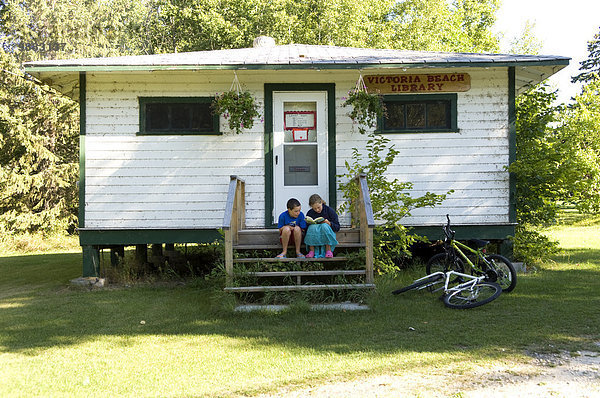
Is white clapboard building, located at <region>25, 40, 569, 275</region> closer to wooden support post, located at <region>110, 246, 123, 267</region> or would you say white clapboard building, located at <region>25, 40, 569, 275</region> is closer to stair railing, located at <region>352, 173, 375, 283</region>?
stair railing, located at <region>352, 173, 375, 283</region>

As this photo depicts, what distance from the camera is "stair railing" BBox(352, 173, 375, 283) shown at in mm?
6574

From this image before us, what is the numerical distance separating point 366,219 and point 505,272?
2.07 m

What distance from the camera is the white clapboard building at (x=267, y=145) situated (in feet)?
28.1

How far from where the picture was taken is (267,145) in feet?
28.7

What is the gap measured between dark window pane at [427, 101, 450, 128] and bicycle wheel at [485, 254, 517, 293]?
2.63 meters

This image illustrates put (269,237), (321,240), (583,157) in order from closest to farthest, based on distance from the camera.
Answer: (321,240) → (269,237) → (583,157)

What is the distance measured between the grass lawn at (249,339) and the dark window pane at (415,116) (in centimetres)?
261

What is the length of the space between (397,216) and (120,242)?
441 centimetres

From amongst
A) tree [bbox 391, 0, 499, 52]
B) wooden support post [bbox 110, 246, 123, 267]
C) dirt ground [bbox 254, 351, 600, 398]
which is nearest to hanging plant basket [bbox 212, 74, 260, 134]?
wooden support post [bbox 110, 246, 123, 267]

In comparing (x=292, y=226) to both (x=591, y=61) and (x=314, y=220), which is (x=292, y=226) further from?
(x=591, y=61)

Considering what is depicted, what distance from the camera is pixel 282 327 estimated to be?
5613mm

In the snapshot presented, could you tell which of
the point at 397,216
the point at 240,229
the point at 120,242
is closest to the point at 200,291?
the point at 240,229

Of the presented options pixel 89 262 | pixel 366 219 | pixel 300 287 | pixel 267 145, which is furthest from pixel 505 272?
pixel 89 262

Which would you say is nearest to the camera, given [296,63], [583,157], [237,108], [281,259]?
[281,259]
